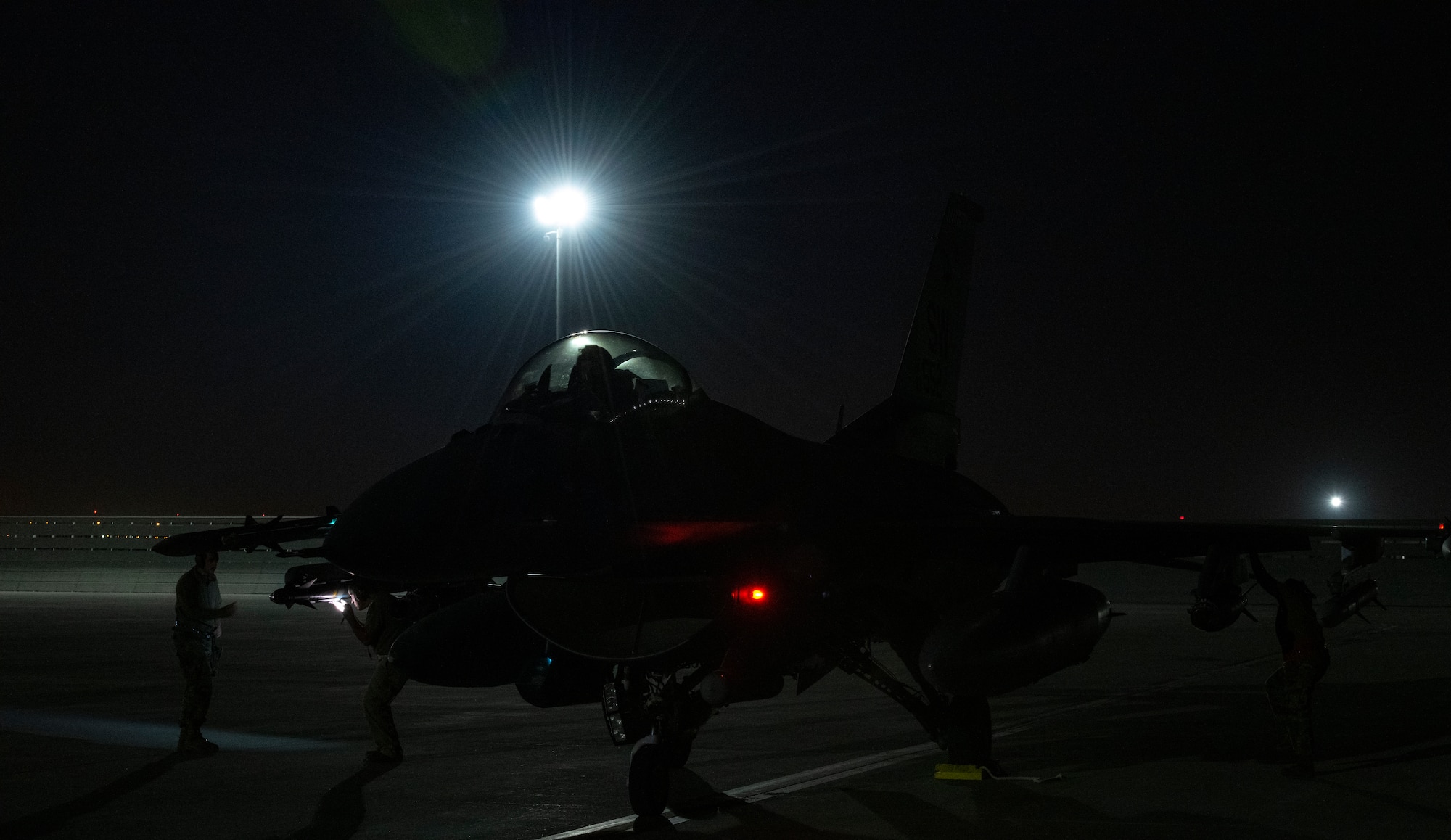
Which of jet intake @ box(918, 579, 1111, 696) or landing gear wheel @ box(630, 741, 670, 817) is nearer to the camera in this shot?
landing gear wheel @ box(630, 741, 670, 817)

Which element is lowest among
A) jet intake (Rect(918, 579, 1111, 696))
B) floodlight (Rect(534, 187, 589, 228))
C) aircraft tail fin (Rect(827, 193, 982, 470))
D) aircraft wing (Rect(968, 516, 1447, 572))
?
jet intake (Rect(918, 579, 1111, 696))

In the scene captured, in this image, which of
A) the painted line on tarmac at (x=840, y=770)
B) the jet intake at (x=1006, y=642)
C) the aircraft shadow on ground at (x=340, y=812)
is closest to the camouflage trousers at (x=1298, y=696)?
the jet intake at (x=1006, y=642)

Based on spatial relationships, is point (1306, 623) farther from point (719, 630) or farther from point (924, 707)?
point (719, 630)

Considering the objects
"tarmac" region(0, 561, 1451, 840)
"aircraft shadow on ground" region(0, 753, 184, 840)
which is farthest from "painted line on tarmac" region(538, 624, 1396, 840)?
"aircraft shadow on ground" region(0, 753, 184, 840)

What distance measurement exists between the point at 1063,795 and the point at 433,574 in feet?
16.6

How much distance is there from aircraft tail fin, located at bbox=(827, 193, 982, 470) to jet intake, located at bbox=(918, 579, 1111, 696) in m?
5.07

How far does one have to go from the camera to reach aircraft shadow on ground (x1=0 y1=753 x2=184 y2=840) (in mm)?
7914

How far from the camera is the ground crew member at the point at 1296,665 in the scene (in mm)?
10195

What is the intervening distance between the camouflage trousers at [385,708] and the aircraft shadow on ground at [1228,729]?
17.9ft

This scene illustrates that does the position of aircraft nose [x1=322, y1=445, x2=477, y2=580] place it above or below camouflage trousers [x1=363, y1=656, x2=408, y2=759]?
above

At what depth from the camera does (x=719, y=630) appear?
A: 928 cm

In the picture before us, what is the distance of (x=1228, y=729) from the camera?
1314cm

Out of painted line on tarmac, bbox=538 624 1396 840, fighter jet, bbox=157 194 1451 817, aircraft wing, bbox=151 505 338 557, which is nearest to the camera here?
fighter jet, bbox=157 194 1451 817

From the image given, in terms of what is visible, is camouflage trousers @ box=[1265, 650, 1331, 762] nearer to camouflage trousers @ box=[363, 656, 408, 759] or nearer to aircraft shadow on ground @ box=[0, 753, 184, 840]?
camouflage trousers @ box=[363, 656, 408, 759]
